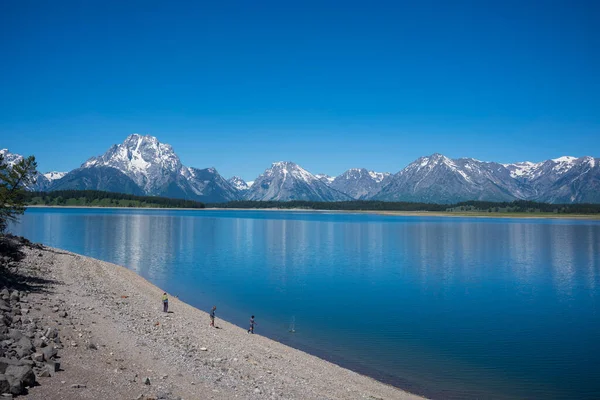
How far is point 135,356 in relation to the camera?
17312 mm

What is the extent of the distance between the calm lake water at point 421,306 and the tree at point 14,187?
1503cm

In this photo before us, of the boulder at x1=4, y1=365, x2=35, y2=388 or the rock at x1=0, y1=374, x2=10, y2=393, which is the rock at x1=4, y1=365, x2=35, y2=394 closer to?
the boulder at x1=4, y1=365, x2=35, y2=388

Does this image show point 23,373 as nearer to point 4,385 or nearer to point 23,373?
point 23,373

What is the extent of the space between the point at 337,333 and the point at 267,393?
1361 centimetres

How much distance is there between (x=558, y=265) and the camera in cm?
6125

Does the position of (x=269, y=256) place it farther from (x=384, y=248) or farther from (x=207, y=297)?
(x=207, y=297)

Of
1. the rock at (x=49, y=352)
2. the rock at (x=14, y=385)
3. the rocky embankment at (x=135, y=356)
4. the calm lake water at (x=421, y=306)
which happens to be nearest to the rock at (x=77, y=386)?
the rocky embankment at (x=135, y=356)

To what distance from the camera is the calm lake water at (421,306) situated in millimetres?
22375

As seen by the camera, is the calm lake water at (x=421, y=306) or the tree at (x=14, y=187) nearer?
the calm lake water at (x=421, y=306)

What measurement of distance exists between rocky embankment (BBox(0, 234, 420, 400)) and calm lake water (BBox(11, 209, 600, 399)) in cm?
363

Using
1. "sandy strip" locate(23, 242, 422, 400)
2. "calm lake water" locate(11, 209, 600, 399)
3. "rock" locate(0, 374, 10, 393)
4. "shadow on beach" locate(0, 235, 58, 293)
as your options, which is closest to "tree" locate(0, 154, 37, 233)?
"shadow on beach" locate(0, 235, 58, 293)

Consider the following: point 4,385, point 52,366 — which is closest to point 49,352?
point 52,366

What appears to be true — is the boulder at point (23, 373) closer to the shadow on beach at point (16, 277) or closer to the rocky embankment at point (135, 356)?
the rocky embankment at point (135, 356)

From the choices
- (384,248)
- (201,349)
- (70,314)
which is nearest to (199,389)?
(201,349)
